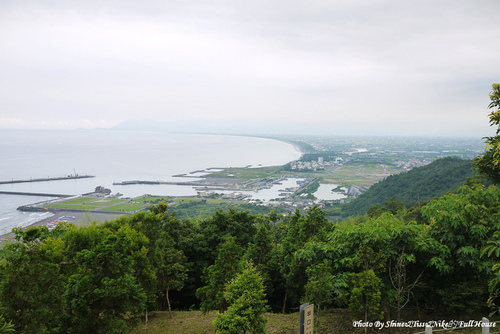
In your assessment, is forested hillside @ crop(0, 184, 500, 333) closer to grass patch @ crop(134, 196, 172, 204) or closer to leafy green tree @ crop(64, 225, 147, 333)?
leafy green tree @ crop(64, 225, 147, 333)

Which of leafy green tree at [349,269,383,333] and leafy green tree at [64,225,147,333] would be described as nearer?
leafy green tree at [349,269,383,333]

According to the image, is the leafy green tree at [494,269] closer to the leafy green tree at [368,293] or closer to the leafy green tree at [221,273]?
the leafy green tree at [368,293]

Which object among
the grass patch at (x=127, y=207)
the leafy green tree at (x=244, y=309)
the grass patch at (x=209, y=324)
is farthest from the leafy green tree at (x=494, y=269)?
the grass patch at (x=127, y=207)

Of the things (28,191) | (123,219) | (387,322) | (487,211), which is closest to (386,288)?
(387,322)

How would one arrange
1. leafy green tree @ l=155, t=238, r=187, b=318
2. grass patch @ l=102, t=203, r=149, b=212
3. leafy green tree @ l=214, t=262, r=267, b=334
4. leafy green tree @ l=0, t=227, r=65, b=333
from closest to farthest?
leafy green tree @ l=214, t=262, r=267, b=334, leafy green tree @ l=0, t=227, r=65, b=333, leafy green tree @ l=155, t=238, r=187, b=318, grass patch @ l=102, t=203, r=149, b=212

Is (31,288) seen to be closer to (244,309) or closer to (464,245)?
(244,309)

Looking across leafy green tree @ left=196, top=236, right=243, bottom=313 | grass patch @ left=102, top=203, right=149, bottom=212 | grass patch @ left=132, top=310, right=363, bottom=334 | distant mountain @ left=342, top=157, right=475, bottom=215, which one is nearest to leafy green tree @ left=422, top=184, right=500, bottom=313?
grass patch @ left=132, top=310, right=363, bottom=334

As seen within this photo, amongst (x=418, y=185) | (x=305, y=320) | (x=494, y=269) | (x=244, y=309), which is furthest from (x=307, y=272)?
(x=418, y=185)
